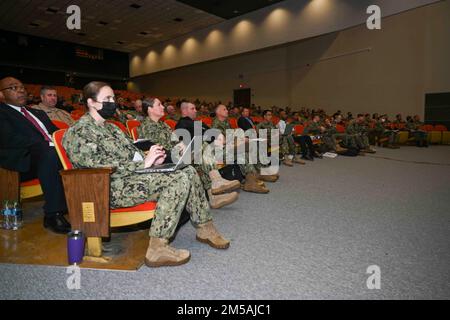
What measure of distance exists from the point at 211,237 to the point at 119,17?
40.0ft

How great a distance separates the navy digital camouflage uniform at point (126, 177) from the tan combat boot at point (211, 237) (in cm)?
29

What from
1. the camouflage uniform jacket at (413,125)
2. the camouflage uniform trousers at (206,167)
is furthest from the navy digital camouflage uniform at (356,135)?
the camouflage uniform trousers at (206,167)

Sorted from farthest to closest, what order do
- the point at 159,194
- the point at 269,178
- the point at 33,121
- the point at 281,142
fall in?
the point at 281,142, the point at 269,178, the point at 33,121, the point at 159,194

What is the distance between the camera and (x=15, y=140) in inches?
87.0

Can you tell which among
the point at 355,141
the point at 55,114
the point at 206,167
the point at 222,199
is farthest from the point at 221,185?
the point at 355,141

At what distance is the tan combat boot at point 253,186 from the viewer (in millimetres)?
3463

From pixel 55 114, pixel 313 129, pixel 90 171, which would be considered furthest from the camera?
pixel 313 129

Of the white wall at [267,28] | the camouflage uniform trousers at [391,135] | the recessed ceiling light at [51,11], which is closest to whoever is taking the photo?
the camouflage uniform trousers at [391,135]

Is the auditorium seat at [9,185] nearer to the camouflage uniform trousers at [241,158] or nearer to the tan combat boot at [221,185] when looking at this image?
the tan combat boot at [221,185]

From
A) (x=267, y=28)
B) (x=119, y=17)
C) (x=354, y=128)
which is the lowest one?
(x=354, y=128)

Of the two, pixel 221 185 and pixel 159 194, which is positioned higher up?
pixel 159 194

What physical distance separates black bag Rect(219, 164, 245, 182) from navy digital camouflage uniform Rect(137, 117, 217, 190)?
0.61 m

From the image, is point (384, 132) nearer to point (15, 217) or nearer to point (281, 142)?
point (281, 142)

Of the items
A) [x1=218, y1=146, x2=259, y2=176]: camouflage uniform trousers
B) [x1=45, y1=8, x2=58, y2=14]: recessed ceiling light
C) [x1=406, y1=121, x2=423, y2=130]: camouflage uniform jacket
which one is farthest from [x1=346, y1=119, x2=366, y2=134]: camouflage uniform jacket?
[x1=45, y1=8, x2=58, y2=14]: recessed ceiling light
